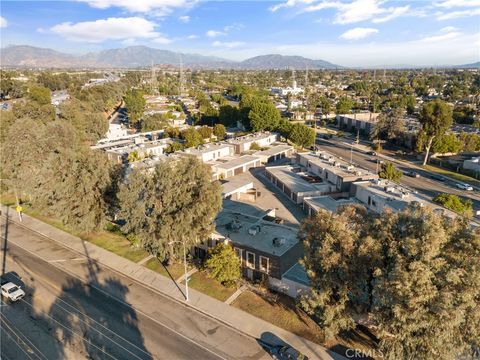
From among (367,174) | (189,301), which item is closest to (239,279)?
(189,301)

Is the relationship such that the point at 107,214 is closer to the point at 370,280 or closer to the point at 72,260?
the point at 72,260

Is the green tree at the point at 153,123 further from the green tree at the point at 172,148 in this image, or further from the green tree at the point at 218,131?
the green tree at the point at 172,148

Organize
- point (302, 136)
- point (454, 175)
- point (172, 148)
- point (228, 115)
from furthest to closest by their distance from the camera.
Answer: point (228, 115)
point (302, 136)
point (172, 148)
point (454, 175)

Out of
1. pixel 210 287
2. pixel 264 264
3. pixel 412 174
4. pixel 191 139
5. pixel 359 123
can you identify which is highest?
pixel 359 123

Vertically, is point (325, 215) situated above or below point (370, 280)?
above

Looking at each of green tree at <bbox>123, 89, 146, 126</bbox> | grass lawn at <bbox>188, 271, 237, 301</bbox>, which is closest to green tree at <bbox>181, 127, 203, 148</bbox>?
green tree at <bbox>123, 89, 146, 126</bbox>

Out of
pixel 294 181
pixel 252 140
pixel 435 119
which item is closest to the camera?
pixel 294 181

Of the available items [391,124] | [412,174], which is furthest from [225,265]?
[391,124]

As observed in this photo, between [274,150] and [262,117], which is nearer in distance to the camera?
[274,150]

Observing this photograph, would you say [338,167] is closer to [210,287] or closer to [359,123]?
[210,287]
